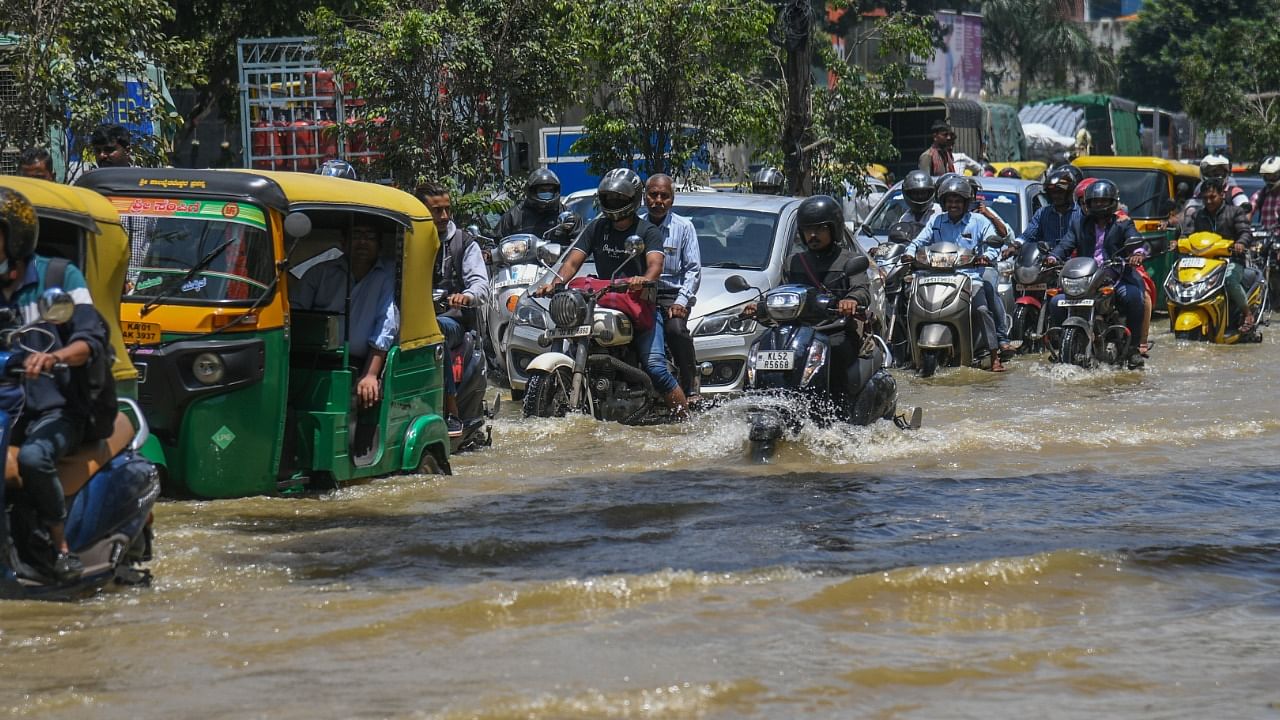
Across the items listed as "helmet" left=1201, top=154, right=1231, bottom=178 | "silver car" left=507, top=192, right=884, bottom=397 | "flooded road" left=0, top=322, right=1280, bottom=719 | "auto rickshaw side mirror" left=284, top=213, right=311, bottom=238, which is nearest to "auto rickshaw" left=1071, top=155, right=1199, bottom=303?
"helmet" left=1201, top=154, right=1231, bottom=178

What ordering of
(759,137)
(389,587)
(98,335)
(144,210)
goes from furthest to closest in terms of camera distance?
(759,137) < (144,210) < (389,587) < (98,335)

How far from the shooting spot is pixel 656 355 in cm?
1106

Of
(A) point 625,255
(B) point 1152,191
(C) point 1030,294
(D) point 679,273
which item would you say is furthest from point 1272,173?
(A) point 625,255

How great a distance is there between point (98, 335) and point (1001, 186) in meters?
13.8

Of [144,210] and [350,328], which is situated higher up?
[144,210]

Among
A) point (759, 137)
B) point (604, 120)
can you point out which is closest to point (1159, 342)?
point (759, 137)

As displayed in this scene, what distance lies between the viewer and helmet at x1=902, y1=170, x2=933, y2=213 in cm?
1622

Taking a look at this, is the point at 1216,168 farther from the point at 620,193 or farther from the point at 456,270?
the point at 456,270

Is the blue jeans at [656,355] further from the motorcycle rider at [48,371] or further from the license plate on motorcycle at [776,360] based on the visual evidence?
the motorcycle rider at [48,371]

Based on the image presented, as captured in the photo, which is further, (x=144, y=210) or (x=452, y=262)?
(x=452, y=262)

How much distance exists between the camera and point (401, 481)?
905 centimetres

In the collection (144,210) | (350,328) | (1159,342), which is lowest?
(1159,342)

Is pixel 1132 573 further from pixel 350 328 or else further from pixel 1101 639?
pixel 350 328

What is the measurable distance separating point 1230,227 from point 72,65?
1160 cm
